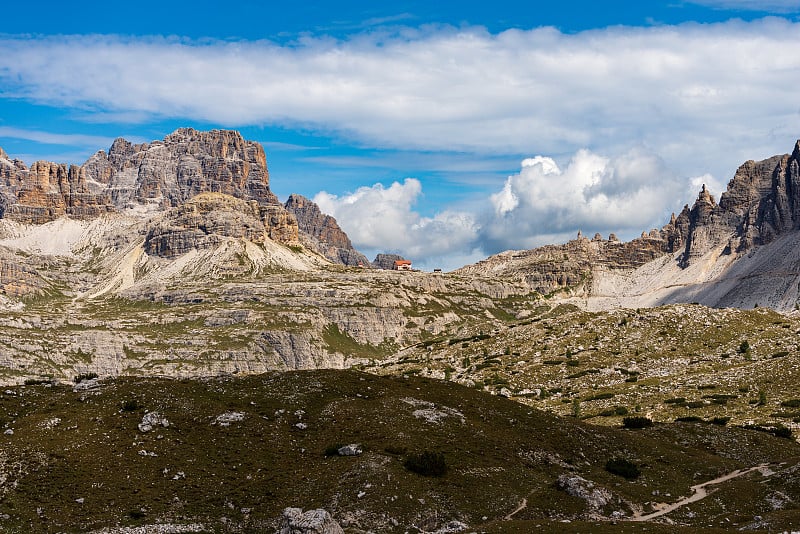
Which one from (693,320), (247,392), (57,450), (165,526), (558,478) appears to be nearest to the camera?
(165,526)

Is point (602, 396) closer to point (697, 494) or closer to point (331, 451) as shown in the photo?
point (697, 494)

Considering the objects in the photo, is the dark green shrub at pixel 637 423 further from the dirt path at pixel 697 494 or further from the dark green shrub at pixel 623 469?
the dark green shrub at pixel 623 469

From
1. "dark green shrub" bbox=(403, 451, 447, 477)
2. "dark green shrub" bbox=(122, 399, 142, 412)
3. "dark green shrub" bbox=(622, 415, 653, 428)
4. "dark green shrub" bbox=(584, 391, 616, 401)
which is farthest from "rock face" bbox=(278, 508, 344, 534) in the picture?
"dark green shrub" bbox=(584, 391, 616, 401)

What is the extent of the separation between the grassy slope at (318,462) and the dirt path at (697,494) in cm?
79

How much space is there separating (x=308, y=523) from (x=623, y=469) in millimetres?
28333

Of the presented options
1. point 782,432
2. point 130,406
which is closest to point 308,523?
point 130,406

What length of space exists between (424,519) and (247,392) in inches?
895

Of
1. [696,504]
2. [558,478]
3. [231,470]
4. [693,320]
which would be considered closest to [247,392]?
[231,470]

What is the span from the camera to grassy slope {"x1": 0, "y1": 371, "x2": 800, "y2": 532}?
144 feet

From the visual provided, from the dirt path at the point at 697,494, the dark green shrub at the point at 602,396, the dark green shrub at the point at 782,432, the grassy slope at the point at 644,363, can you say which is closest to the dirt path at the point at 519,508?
the dirt path at the point at 697,494

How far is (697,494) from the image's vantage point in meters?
54.1

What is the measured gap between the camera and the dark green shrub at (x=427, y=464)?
161 ft

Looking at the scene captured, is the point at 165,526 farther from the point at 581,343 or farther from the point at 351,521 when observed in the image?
the point at 581,343

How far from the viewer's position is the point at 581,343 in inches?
5394
